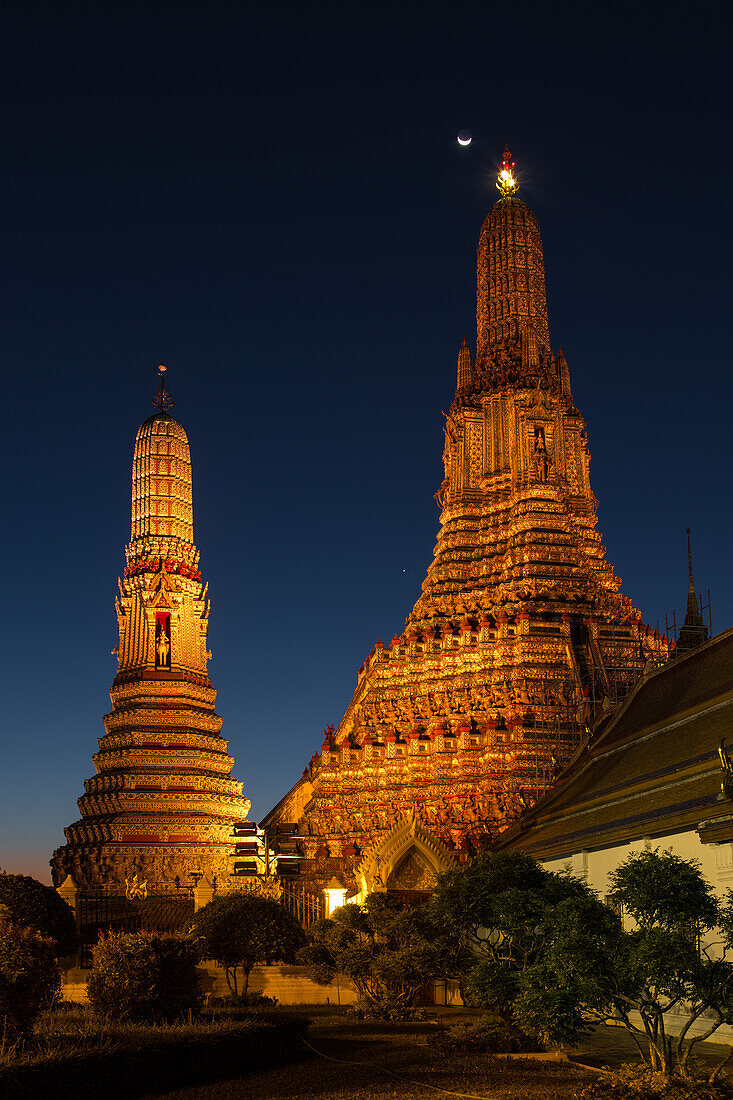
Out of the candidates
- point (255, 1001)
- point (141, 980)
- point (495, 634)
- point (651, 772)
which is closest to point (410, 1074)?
point (141, 980)

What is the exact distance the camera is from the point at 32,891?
30938 mm

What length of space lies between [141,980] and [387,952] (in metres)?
6.21

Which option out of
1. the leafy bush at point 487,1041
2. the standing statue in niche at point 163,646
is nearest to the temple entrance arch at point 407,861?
the leafy bush at point 487,1041

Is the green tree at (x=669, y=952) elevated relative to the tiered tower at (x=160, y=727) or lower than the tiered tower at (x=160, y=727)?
lower

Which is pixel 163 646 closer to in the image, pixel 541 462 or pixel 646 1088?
pixel 541 462

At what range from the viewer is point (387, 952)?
27078 mm

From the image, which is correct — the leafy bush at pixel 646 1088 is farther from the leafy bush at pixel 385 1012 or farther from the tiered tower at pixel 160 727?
the tiered tower at pixel 160 727

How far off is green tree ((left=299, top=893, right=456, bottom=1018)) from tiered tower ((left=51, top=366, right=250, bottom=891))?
76.6ft

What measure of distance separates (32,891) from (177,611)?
3590 centimetres

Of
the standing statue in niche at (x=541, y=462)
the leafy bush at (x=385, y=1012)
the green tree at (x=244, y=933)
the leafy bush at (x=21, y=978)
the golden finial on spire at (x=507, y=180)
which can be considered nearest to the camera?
the leafy bush at (x=21, y=978)

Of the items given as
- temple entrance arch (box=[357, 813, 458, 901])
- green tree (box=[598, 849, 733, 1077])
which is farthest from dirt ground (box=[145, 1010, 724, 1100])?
temple entrance arch (box=[357, 813, 458, 901])

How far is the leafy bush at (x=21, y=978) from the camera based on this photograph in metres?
19.8

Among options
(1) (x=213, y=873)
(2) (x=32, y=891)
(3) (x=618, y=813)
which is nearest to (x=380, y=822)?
(1) (x=213, y=873)

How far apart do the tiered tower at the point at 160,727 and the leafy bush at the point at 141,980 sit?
2751 cm
